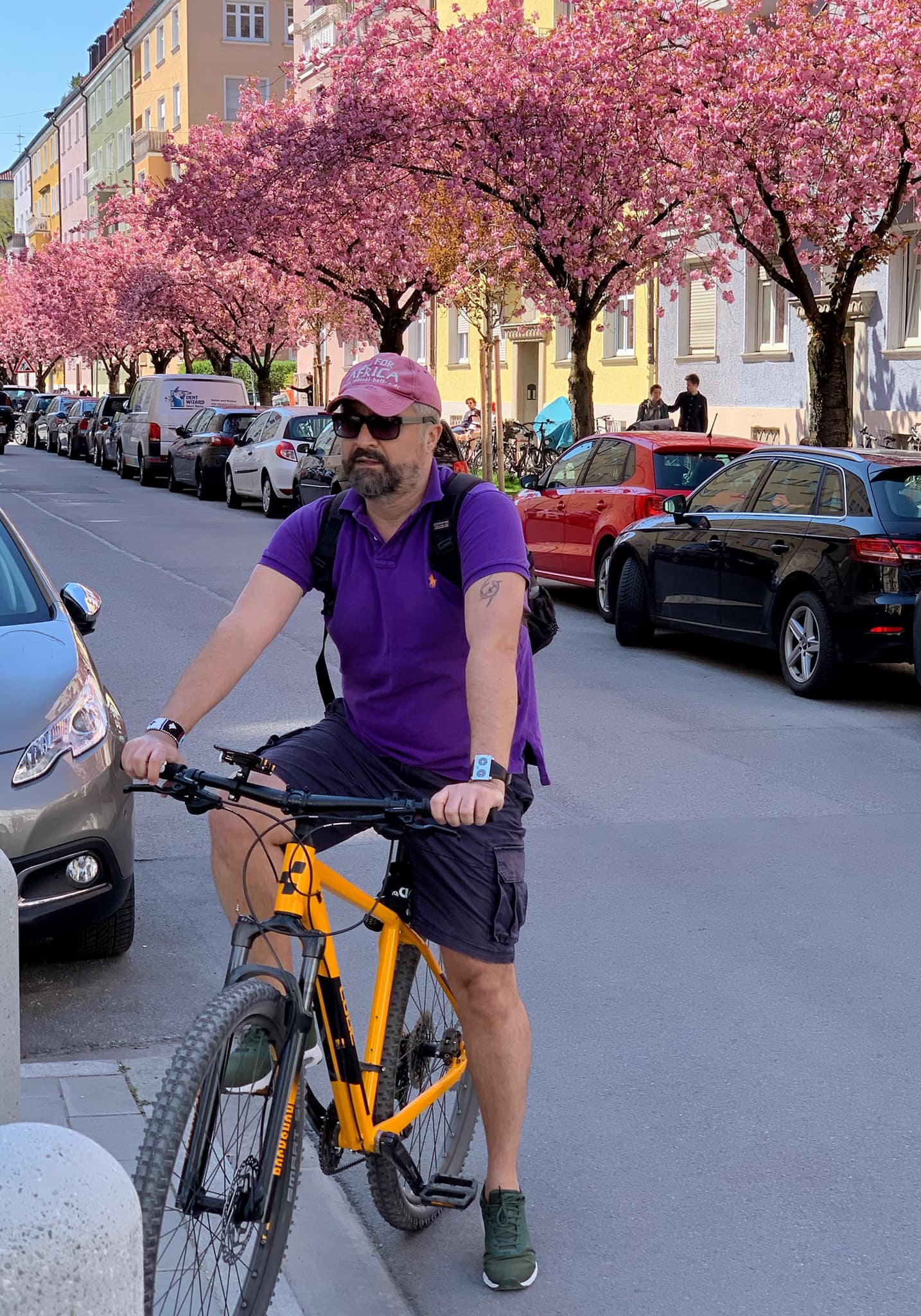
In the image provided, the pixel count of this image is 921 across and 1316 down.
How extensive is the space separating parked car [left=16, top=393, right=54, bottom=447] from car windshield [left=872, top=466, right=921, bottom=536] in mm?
48169

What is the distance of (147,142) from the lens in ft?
258

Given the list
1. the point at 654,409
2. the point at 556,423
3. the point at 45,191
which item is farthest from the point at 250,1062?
the point at 45,191

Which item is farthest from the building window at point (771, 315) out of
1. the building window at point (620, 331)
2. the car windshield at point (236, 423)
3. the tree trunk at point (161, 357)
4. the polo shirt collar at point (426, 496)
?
the tree trunk at point (161, 357)

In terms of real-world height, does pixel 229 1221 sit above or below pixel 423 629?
below

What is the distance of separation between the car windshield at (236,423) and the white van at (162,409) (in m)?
3.22

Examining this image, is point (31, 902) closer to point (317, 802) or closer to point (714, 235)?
point (317, 802)

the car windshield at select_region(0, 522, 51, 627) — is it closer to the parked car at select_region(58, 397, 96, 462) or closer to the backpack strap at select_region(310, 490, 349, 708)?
the backpack strap at select_region(310, 490, 349, 708)

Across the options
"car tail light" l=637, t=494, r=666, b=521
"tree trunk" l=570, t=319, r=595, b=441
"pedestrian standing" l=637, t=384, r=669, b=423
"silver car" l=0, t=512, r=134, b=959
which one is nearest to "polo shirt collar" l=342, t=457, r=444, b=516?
"silver car" l=0, t=512, r=134, b=959

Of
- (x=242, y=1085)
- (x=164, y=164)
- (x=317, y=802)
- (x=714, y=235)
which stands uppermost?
(x=164, y=164)

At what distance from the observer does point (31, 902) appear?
5152mm

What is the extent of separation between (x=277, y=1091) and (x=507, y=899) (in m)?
0.67

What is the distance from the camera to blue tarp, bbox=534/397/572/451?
31.6 m

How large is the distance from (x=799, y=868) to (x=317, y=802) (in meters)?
4.16

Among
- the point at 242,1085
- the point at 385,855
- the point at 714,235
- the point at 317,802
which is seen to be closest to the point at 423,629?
the point at 317,802
